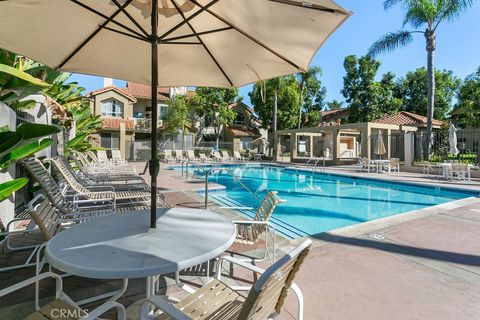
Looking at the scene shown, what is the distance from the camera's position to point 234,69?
3781mm

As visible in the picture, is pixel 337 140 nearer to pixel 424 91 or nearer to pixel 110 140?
pixel 110 140

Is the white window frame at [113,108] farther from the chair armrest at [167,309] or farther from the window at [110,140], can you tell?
the chair armrest at [167,309]

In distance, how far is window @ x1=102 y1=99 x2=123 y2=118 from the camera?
28125 millimetres

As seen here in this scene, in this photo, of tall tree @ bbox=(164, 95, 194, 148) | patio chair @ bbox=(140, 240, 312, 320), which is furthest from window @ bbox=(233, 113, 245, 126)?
patio chair @ bbox=(140, 240, 312, 320)

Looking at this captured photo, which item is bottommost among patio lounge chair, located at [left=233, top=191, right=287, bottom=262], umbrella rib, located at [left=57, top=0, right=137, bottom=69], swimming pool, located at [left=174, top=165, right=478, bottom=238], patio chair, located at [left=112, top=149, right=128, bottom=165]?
swimming pool, located at [left=174, top=165, right=478, bottom=238]

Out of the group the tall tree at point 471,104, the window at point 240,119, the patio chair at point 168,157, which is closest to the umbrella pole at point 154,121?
the patio chair at point 168,157

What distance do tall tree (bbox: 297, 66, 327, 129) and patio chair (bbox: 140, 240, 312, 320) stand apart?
116 feet

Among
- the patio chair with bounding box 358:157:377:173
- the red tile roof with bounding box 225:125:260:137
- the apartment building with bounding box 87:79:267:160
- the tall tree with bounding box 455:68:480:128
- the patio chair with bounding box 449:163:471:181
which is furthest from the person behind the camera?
the red tile roof with bounding box 225:125:260:137

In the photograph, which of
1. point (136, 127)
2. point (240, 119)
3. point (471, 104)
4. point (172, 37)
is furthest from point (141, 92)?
point (471, 104)

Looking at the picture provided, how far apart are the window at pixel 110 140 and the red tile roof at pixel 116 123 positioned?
0.94m

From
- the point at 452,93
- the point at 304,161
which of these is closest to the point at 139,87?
the point at 304,161

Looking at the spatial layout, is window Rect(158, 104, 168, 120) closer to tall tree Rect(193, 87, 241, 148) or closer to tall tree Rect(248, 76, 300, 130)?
tall tree Rect(193, 87, 241, 148)

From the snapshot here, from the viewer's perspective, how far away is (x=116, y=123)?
90.1 ft

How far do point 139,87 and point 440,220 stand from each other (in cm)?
3203
